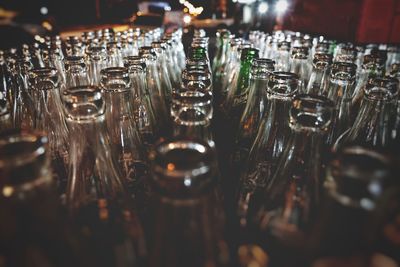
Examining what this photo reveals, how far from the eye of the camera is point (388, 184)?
9.8 inches

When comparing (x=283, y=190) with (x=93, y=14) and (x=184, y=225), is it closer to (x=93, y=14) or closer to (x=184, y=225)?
(x=184, y=225)

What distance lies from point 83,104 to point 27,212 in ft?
0.56

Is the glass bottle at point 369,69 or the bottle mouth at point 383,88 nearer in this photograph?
the bottle mouth at point 383,88

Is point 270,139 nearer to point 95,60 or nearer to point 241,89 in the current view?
point 241,89

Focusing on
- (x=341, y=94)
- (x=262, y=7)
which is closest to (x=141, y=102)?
(x=341, y=94)

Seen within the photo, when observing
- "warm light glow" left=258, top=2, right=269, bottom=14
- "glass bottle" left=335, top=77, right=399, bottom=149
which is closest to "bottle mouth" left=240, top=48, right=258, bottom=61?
"glass bottle" left=335, top=77, right=399, bottom=149

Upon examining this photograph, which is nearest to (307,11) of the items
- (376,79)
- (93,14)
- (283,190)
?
(93,14)

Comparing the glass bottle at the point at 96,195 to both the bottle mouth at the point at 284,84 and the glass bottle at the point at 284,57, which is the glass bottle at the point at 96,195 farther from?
the glass bottle at the point at 284,57

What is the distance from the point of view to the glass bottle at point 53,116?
0.56 meters

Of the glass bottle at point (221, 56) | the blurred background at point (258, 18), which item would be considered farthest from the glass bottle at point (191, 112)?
the blurred background at point (258, 18)

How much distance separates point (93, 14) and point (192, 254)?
4333 millimetres

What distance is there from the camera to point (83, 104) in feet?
1.31

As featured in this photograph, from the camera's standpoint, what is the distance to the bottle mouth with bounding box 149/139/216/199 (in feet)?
0.88

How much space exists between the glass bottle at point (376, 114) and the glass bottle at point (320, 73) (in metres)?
0.22
